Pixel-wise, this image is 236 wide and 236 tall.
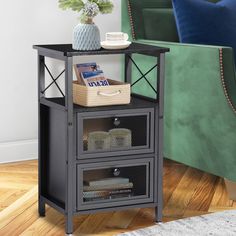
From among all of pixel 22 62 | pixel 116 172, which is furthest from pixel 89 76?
pixel 22 62

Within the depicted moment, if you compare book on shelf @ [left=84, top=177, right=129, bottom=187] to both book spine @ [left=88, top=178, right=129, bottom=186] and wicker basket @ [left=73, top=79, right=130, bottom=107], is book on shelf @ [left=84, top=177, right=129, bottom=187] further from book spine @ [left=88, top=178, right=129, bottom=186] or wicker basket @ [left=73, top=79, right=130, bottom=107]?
wicker basket @ [left=73, top=79, right=130, bottom=107]

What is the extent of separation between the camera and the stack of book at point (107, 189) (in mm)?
2582

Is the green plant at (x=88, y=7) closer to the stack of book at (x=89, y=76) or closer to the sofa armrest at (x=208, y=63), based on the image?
the stack of book at (x=89, y=76)

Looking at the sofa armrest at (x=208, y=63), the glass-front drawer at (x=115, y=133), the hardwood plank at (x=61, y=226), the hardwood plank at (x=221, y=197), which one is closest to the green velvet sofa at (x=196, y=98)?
the sofa armrest at (x=208, y=63)

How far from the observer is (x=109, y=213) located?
2.79 meters

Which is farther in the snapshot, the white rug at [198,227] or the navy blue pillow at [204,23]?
the navy blue pillow at [204,23]

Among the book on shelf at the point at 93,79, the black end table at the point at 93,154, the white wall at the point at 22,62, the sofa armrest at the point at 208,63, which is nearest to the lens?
the black end table at the point at 93,154

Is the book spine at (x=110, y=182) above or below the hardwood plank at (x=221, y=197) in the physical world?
above

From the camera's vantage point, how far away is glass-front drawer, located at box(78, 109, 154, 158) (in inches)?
99.9

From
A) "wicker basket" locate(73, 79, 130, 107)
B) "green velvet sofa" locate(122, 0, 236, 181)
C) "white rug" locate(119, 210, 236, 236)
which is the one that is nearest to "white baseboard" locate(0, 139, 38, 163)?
"green velvet sofa" locate(122, 0, 236, 181)

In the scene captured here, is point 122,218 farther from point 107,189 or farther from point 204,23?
point 204,23

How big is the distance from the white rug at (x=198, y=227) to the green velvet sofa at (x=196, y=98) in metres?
0.25

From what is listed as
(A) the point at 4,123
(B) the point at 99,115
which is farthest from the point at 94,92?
(A) the point at 4,123

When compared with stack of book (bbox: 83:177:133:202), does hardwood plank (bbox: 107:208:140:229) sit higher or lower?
lower
